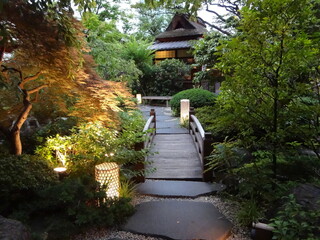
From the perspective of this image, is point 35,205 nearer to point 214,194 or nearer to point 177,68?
point 214,194

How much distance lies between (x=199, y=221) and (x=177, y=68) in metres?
15.5

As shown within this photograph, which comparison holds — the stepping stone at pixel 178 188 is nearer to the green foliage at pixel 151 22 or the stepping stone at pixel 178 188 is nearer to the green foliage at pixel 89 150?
the green foliage at pixel 89 150

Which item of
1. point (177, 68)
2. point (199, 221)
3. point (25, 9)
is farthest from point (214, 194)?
point (177, 68)

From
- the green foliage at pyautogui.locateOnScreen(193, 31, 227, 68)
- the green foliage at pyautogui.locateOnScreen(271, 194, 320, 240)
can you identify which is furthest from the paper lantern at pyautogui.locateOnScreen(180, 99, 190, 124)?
the green foliage at pyautogui.locateOnScreen(271, 194, 320, 240)

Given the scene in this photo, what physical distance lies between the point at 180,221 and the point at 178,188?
116cm

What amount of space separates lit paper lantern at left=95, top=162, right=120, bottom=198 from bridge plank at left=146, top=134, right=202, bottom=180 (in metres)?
1.10

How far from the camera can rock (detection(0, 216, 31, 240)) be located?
1.95m

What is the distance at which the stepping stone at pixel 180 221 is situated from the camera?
306cm

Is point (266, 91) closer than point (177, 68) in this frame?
Yes

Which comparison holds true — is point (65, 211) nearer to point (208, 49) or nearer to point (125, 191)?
point (125, 191)

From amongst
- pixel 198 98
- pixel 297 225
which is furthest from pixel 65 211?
pixel 198 98

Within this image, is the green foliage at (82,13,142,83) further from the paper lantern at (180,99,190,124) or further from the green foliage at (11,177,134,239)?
the green foliage at (11,177,134,239)

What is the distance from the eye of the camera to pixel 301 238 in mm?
2369

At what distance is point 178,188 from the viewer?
4.48 metres
